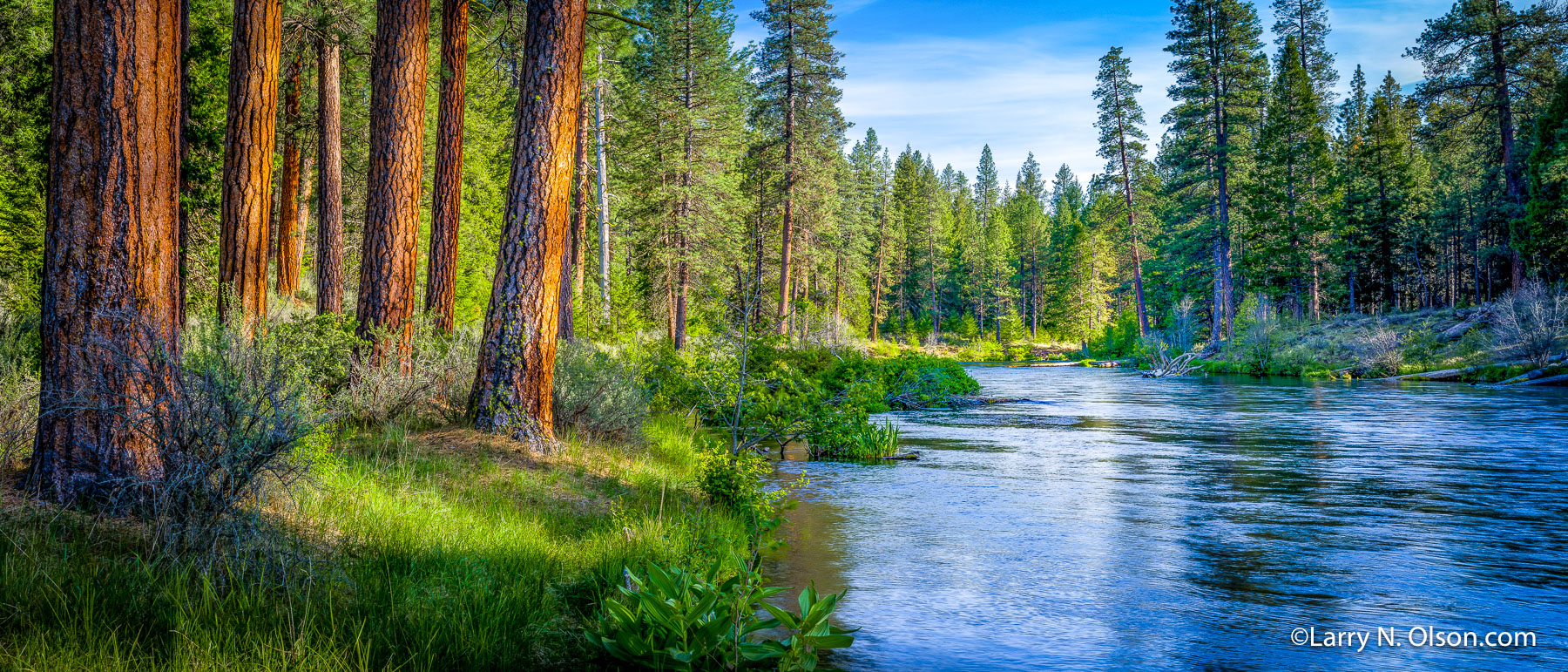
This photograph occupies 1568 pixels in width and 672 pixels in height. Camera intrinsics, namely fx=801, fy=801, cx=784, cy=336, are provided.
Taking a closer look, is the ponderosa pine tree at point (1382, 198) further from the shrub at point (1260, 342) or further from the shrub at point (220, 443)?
the shrub at point (220, 443)

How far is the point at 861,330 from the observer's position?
6178 cm

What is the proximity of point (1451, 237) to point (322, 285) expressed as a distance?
2278 inches

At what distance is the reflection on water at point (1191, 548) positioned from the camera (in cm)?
460

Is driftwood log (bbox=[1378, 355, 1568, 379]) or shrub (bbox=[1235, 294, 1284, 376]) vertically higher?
shrub (bbox=[1235, 294, 1284, 376])

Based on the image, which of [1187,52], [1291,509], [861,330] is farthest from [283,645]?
[861,330]

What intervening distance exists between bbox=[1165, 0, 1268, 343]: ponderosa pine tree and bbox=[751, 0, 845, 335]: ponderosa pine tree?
2018cm

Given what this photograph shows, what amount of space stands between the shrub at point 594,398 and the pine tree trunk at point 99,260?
4.48 metres

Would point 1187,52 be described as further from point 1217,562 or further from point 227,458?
point 227,458

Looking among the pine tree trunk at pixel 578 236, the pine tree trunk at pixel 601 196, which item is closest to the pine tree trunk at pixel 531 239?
the pine tree trunk at pixel 578 236

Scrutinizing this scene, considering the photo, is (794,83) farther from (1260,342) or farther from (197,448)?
(197,448)

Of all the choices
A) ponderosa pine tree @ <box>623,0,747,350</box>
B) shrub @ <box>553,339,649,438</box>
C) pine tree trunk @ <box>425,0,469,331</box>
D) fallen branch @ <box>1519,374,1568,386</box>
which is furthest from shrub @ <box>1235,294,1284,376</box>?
pine tree trunk @ <box>425,0,469,331</box>

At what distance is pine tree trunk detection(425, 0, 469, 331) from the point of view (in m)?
9.45

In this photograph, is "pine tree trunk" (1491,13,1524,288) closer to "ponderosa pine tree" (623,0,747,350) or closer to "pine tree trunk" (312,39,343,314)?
"ponderosa pine tree" (623,0,747,350)

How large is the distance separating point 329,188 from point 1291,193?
40.4 metres
